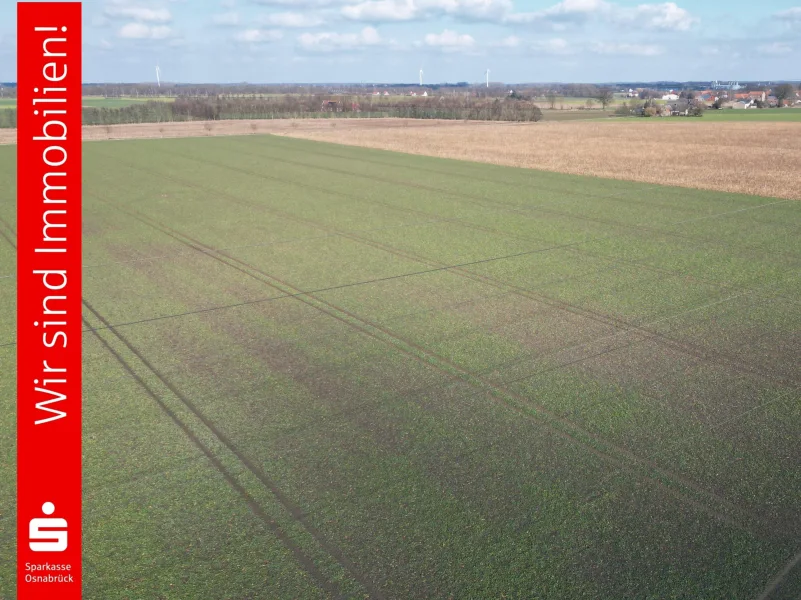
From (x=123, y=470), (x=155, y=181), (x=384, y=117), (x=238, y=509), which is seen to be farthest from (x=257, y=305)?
(x=384, y=117)

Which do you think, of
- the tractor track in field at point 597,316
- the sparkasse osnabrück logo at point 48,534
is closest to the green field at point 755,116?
the tractor track in field at point 597,316

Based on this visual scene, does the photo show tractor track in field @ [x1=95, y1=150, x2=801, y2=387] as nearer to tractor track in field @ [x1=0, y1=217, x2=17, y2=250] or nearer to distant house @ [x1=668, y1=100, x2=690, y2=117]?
tractor track in field @ [x1=0, y1=217, x2=17, y2=250]

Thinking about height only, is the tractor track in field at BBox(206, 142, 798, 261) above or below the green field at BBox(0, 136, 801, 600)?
above

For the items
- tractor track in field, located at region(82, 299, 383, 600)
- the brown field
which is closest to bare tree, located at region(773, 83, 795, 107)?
the brown field

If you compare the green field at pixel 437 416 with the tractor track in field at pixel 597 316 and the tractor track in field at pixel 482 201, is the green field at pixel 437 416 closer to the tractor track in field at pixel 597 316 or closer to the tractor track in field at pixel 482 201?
the tractor track in field at pixel 597 316

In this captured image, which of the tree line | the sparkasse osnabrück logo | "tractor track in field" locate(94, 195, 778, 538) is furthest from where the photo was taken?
the tree line
